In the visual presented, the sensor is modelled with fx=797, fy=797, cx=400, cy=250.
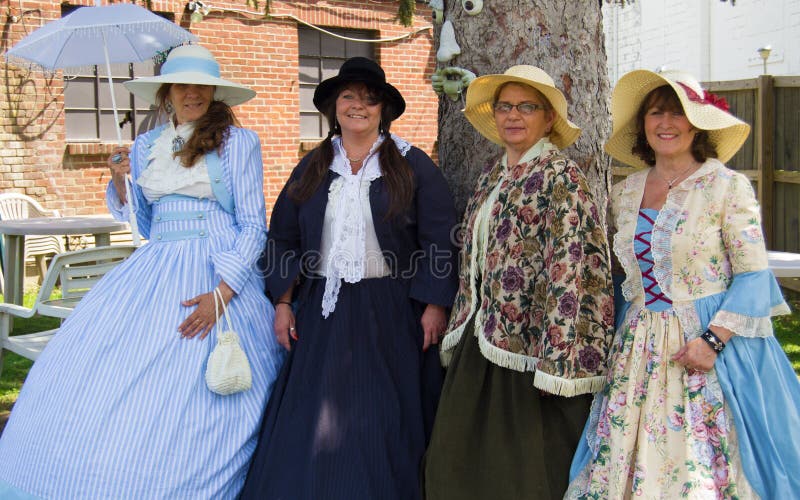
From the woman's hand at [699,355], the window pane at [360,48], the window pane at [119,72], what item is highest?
the window pane at [360,48]

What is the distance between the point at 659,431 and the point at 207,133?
6.37 feet

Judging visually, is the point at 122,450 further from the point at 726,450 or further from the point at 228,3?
the point at 228,3

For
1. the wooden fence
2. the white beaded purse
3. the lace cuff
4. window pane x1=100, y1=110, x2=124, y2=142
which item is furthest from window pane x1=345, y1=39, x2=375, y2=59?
the lace cuff

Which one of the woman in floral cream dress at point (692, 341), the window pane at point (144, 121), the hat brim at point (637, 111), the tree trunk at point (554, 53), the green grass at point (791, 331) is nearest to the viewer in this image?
the woman in floral cream dress at point (692, 341)

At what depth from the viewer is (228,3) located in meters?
8.36

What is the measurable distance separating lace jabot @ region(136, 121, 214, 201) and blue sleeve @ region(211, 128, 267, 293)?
10 centimetres

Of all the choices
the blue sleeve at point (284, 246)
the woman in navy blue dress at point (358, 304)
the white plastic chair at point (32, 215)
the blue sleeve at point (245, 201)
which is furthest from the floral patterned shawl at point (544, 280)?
the white plastic chair at point (32, 215)

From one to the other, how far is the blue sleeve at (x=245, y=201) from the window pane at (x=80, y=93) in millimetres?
5495

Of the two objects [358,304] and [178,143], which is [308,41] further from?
[358,304]

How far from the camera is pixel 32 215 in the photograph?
7441 millimetres

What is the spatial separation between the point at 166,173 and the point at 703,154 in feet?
6.42

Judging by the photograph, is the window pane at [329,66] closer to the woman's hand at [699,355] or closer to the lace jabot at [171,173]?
the lace jabot at [171,173]

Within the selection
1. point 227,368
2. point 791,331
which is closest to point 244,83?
point 791,331

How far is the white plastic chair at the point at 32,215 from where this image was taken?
283 inches
